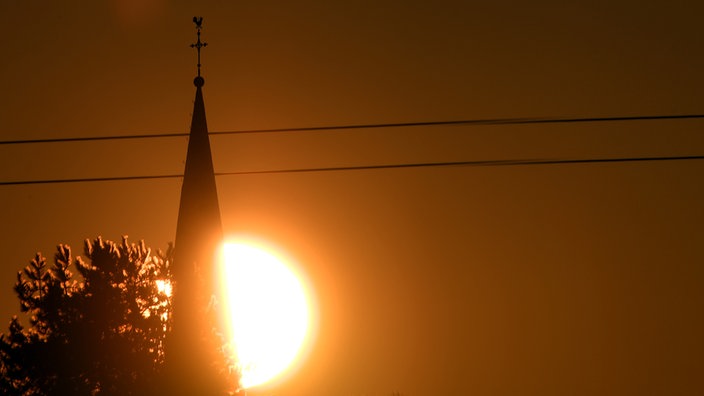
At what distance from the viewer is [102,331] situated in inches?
1871

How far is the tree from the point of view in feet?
153

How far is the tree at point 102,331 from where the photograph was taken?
46781mm

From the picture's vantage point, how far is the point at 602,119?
3594 cm

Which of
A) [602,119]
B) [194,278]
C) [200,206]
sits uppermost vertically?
[200,206]

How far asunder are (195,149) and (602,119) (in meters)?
35.2

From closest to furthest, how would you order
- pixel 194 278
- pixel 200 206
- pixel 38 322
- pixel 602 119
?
pixel 602 119 < pixel 194 278 < pixel 38 322 < pixel 200 206

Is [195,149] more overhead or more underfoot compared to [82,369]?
more overhead

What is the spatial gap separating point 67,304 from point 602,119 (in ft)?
65.3

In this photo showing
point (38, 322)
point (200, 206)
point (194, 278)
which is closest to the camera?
point (194, 278)

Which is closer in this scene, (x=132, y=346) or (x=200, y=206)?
(x=132, y=346)

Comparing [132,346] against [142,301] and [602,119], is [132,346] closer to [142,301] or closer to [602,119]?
[142,301]

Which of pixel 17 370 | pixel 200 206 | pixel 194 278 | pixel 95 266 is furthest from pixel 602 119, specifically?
pixel 200 206

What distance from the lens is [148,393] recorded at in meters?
46.4

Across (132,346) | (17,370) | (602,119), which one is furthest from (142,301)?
(602,119)
